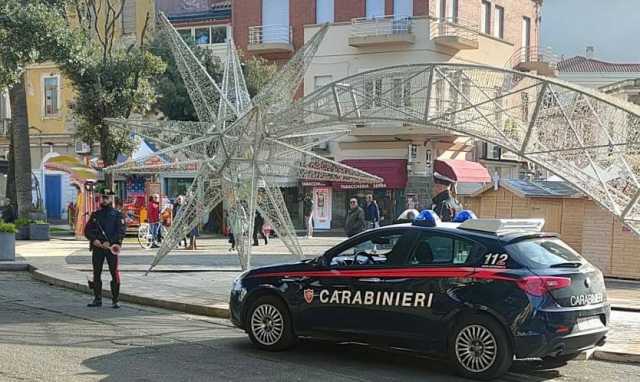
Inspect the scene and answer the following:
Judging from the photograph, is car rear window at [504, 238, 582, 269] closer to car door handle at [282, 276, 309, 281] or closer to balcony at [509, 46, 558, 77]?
car door handle at [282, 276, 309, 281]

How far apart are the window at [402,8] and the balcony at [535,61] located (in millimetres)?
7322

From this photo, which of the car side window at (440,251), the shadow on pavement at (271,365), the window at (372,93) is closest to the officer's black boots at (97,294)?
the shadow on pavement at (271,365)

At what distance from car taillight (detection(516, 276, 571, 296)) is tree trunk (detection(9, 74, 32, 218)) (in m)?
22.1

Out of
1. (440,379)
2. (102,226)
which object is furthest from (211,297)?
(440,379)

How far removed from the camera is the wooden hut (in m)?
16.6

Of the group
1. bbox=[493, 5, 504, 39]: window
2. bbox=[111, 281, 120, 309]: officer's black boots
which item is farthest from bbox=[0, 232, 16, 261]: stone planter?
bbox=[493, 5, 504, 39]: window

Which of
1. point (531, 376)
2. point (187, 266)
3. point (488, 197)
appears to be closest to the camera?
point (531, 376)

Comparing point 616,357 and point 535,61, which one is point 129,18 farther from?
point 616,357

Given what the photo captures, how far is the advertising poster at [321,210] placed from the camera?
34.7 meters

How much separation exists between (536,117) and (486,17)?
27.6 metres

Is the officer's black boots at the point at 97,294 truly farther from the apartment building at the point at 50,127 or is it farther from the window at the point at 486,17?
the apartment building at the point at 50,127

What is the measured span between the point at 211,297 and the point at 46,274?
15.5 ft

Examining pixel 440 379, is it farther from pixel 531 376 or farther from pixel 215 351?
pixel 215 351

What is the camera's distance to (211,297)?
12734 millimetres
